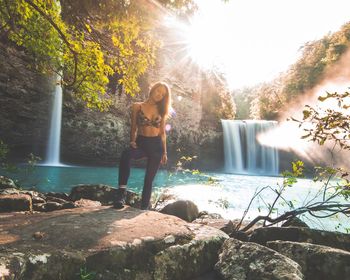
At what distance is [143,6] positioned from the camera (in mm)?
4785

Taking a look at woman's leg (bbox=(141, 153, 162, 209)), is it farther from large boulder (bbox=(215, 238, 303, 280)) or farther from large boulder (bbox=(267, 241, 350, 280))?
large boulder (bbox=(267, 241, 350, 280))

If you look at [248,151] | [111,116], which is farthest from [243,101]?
[111,116]

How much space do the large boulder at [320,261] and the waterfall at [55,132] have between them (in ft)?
66.7

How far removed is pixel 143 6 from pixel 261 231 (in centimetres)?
381

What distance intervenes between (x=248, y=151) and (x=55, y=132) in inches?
666

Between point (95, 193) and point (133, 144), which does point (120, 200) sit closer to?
point (133, 144)

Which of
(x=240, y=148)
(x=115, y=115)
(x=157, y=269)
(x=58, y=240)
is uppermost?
(x=115, y=115)

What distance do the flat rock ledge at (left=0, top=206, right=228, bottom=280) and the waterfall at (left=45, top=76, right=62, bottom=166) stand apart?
740 inches

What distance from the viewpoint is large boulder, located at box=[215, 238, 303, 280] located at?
7.97ft

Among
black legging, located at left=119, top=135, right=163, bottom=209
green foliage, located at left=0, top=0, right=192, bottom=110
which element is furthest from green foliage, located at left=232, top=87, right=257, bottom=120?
black legging, located at left=119, top=135, right=163, bottom=209

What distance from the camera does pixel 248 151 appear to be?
91.9 ft

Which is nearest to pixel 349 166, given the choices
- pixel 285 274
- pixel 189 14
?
pixel 189 14

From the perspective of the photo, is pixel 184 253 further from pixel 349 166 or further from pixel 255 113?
pixel 255 113

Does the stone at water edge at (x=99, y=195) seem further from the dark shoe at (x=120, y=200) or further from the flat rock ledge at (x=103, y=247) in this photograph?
the flat rock ledge at (x=103, y=247)
